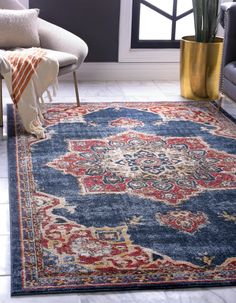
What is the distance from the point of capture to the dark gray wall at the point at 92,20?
5039 millimetres

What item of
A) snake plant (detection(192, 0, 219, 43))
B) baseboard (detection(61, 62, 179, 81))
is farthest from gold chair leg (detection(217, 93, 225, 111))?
baseboard (detection(61, 62, 179, 81))

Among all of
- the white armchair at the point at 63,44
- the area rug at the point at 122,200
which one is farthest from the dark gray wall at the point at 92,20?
the area rug at the point at 122,200

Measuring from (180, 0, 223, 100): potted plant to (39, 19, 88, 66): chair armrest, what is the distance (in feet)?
2.72

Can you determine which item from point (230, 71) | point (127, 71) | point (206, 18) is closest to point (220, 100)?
point (230, 71)

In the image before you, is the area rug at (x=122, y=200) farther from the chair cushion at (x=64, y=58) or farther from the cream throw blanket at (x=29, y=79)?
the chair cushion at (x=64, y=58)

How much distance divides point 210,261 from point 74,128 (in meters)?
1.78

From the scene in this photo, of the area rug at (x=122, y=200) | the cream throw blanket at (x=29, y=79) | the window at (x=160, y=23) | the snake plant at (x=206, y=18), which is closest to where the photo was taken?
the area rug at (x=122, y=200)

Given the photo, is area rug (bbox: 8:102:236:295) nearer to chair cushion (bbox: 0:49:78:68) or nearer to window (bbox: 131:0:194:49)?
chair cushion (bbox: 0:49:78:68)

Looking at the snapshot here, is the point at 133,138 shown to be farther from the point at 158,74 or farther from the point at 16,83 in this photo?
the point at 158,74

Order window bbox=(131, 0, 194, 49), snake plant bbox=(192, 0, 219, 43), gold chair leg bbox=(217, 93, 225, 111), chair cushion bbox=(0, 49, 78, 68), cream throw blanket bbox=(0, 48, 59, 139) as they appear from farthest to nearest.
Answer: window bbox=(131, 0, 194, 49) < snake plant bbox=(192, 0, 219, 43) < gold chair leg bbox=(217, 93, 225, 111) < chair cushion bbox=(0, 49, 78, 68) < cream throw blanket bbox=(0, 48, 59, 139)

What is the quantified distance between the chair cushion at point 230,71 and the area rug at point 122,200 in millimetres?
289

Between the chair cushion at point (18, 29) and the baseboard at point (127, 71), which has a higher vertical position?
the chair cushion at point (18, 29)

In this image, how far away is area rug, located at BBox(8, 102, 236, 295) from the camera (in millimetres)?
2453

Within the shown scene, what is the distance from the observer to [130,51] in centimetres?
526
